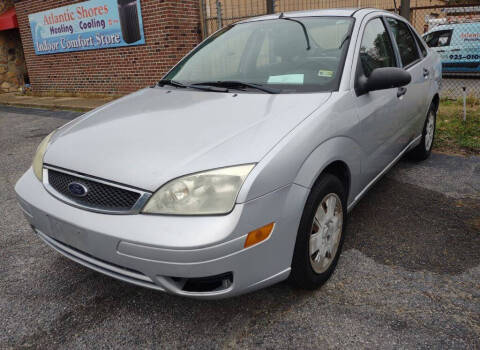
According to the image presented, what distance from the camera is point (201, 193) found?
1863mm

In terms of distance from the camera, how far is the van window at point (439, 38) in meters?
13.4

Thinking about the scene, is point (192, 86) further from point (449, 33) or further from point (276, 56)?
point (449, 33)

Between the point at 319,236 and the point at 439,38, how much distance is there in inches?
549

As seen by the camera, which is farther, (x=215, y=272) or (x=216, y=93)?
(x=216, y=93)

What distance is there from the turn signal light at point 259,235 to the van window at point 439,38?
14.0 metres

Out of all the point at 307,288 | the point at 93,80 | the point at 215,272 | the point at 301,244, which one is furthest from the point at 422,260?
the point at 93,80

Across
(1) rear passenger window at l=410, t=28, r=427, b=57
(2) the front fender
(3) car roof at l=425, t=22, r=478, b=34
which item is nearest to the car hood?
(2) the front fender

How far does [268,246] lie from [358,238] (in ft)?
4.59

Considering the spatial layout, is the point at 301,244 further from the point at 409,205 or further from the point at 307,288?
the point at 409,205

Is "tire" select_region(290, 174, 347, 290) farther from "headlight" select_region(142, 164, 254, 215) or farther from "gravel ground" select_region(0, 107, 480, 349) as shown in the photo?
"headlight" select_region(142, 164, 254, 215)

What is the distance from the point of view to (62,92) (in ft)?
40.4

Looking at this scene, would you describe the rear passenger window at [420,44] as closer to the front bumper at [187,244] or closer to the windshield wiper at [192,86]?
the windshield wiper at [192,86]

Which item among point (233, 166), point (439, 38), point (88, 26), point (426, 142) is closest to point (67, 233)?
point (233, 166)

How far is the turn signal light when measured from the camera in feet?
6.08
